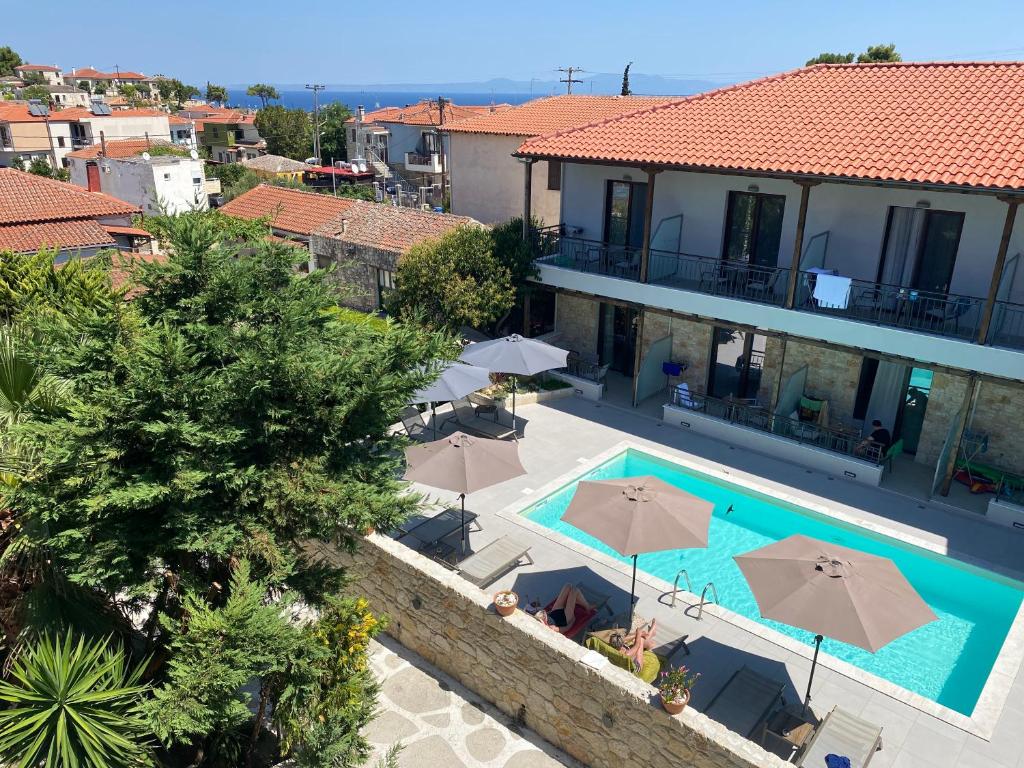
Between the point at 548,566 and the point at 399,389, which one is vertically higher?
the point at 399,389

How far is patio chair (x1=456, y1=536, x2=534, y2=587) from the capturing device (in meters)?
12.9

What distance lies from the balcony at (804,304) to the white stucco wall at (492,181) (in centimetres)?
953

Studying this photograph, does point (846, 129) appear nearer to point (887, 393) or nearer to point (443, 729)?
point (887, 393)

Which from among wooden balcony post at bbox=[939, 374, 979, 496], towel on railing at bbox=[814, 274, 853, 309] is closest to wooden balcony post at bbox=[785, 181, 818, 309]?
towel on railing at bbox=[814, 274, 853, 309]

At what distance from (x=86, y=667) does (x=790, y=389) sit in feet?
55.3

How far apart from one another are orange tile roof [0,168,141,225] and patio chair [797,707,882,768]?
2825 centimetres

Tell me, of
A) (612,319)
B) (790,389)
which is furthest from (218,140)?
(790,389)

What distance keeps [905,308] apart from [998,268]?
2.61m

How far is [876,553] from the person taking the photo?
48.7ft

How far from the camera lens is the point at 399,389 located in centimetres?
886

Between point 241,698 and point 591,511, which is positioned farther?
point 591,511

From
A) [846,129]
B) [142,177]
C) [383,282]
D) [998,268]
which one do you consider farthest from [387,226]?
[142,177]

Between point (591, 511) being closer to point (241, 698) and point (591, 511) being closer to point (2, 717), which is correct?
point (241, 698)

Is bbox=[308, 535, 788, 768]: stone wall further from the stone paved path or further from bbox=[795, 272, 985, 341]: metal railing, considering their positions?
bbox=[795, 272, 985, 341]: metal railing
